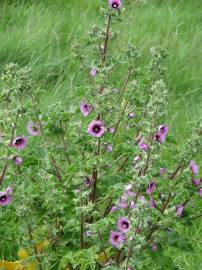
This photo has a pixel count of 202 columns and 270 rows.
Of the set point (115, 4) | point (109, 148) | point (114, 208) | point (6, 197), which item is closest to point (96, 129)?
point (109, 148)

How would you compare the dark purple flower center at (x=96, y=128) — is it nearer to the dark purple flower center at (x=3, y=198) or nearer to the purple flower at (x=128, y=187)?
the purple flower at (x=128, y=187)

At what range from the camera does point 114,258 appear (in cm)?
221

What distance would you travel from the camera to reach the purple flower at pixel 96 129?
2.10 meters

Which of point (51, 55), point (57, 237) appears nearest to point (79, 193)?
point (57, 237)

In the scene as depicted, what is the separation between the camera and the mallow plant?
2041mm

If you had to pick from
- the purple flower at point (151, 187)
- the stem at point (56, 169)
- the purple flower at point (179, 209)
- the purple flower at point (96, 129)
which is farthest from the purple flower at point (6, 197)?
the purple flower at point (179, 209)

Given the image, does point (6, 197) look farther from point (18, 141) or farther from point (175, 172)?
point (175, 172)

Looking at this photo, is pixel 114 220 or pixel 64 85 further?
pixel 64 85

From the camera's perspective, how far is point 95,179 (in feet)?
7.22

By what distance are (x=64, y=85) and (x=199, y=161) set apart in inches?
43.1

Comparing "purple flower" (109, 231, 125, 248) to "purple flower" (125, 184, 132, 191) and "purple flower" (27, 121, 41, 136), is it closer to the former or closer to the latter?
"purple flower" (125, 184, 132, 191)

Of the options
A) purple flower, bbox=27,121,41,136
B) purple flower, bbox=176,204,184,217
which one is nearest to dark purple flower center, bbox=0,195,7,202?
purple flower, bbox=27,121,41,136

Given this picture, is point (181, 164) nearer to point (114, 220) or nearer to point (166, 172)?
point (166, 172)

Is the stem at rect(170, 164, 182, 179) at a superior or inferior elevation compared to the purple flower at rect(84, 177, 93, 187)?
superior
